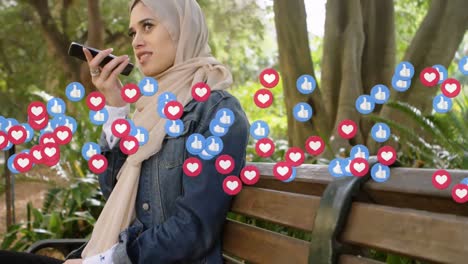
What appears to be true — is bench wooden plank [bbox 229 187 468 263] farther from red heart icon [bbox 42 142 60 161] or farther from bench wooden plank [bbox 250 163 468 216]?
red heart icon [bbox 42 142 60 161]

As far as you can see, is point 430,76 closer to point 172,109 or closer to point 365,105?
point 365,105

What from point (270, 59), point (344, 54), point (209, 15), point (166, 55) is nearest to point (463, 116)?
point (344, 54)

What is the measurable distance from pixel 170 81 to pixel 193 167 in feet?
0.82

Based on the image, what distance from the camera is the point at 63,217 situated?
4.42m

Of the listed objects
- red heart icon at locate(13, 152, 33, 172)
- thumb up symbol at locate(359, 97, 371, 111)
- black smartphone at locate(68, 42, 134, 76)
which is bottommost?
red heart icon at locate(13, 152, 33, 172)

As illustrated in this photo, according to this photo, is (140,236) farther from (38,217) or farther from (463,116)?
(38,217)

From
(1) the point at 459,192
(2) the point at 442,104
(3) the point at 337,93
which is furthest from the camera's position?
(3) the point at 337,93

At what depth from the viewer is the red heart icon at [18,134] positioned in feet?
4.42

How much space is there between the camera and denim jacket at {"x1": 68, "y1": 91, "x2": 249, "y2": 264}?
1.54 meters

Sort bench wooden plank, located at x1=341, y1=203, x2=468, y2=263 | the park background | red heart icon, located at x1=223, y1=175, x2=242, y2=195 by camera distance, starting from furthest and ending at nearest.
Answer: the park background < red heart icon, located at x1=223, y1=175, x2=242, y2=195 < bench wooden plank, located at x1=341, y1=203, x2=468, y2=263

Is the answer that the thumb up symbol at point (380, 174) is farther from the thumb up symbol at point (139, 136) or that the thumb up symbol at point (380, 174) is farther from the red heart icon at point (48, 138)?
the red heart icon at point (48, 138)

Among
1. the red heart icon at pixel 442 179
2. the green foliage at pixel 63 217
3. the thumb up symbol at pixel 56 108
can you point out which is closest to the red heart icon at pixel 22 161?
the thumb up symbol at pixel 56 108

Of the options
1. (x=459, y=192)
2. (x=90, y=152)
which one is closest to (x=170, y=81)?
(x=90, y=152)

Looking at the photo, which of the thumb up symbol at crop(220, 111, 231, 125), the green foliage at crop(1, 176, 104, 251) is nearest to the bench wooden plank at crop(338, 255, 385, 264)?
the thumb up symbol at crop(220, 111, 231, 125)
